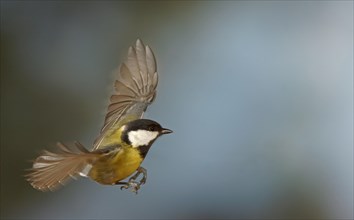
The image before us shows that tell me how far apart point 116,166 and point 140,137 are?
45 millimetres

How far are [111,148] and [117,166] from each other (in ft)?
0.14

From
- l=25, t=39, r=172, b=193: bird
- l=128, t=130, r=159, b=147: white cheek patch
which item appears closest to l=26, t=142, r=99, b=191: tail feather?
l=25, t=39, r=172, b=193: bird

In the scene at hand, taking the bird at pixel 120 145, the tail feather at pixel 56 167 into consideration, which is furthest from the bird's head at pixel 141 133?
the tail feather at pixel 56 167

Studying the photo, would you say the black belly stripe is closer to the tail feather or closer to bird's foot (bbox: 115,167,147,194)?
bird's foot (bbox: 115,167,147,194)

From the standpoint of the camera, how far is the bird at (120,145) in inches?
26.8

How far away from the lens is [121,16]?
3699 millimetres

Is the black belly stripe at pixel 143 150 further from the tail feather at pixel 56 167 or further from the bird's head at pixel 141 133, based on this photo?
the tail feather at pixel 56 167

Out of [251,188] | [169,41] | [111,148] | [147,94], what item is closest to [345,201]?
[251,188]

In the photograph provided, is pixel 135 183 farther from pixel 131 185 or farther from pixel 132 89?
pixel 132 89

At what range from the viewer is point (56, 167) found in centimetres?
68

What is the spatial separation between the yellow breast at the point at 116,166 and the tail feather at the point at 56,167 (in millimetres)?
58

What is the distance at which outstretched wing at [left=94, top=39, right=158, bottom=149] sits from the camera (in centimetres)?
91

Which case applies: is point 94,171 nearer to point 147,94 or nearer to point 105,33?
point 147,94

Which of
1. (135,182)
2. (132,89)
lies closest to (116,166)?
(135,182)
